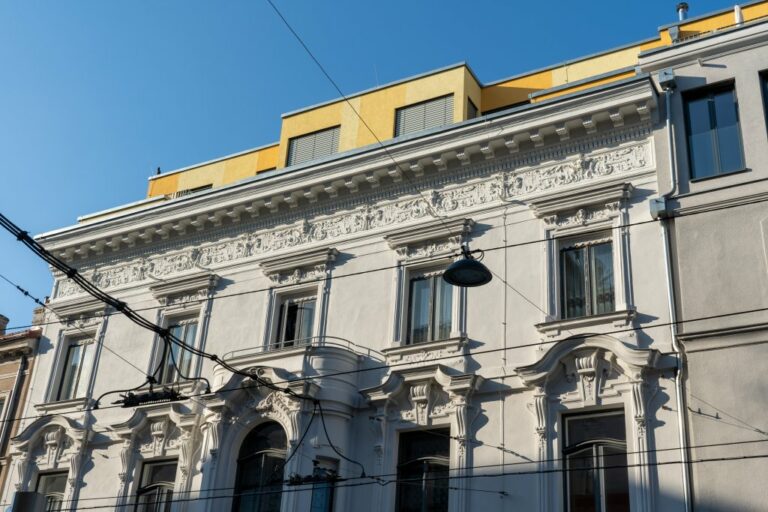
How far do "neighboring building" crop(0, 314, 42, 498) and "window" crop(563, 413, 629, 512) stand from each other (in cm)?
1544

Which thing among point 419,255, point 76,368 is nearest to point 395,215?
point 419,255

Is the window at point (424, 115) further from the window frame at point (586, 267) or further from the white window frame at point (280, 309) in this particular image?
the window frame at point (586, 267)

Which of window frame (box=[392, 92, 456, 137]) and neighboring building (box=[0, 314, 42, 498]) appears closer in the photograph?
window frame (box=[392, 92, 456, 137])

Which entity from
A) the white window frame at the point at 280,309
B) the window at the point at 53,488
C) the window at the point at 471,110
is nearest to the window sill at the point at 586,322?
the white window frame at the point at 280,309

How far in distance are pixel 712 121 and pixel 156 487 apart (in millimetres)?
14867

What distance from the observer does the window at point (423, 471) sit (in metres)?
19.4

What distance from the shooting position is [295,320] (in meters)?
23.2

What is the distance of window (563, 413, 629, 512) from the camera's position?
1756 centimetres

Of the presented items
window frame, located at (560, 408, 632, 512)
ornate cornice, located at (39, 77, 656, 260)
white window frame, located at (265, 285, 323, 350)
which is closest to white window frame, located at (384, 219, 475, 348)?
ornate cornice, located at (39, 77, 656, 260)

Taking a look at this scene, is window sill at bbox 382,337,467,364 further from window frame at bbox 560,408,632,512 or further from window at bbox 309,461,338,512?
window frame at bbox 560,408,632,512

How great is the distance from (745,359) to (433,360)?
6249 millimetres

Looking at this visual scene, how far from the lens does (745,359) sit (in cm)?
1728

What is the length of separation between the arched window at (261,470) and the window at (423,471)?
2.69 m

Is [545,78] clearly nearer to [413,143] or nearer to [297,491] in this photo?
[413,143]
